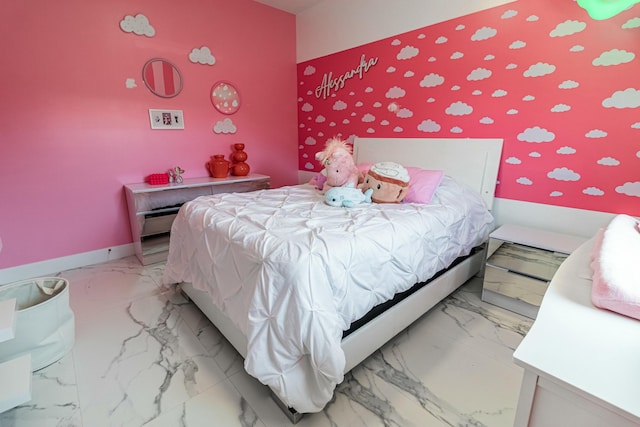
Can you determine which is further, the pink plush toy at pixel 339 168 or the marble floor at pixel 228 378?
the pink plush toy at pixel 339 168

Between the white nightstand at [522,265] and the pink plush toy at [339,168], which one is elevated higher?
the pink plush toy at [339,168]

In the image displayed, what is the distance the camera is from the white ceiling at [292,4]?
11.3 ft

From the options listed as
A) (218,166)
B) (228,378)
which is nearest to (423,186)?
(228,378)

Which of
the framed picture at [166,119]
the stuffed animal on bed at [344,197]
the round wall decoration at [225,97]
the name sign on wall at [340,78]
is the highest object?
the name sign on wall at [340,78]

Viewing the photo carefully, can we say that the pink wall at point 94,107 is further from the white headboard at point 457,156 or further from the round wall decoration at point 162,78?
the white headboard at point 457,156

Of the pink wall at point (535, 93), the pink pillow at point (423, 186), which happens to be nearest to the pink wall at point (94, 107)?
the pink wall at point (535, 93)

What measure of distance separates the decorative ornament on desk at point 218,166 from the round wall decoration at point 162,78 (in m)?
0.74

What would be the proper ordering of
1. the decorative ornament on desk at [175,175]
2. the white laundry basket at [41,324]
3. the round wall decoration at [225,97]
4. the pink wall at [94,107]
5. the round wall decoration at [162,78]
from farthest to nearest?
the round wall decoration at [225,97], the decorative ornament on desk at [175,175], the round wall decoration at [162,78], the pink wall at [94,107], the white laundry basket at [41,324]

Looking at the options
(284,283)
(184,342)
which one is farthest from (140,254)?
(284,283)

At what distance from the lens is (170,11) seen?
9.58ft

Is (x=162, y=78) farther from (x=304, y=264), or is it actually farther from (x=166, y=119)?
(x=304, y=264)

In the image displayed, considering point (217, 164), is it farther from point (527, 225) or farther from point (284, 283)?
point (527, 225)

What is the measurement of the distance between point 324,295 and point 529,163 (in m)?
1.99

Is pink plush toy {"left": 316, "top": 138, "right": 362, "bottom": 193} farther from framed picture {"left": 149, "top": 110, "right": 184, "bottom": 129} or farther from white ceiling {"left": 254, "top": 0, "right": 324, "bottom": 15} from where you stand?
white ceiling {"left": 254, "top": 0, "right": 324, "bottom": 15}
